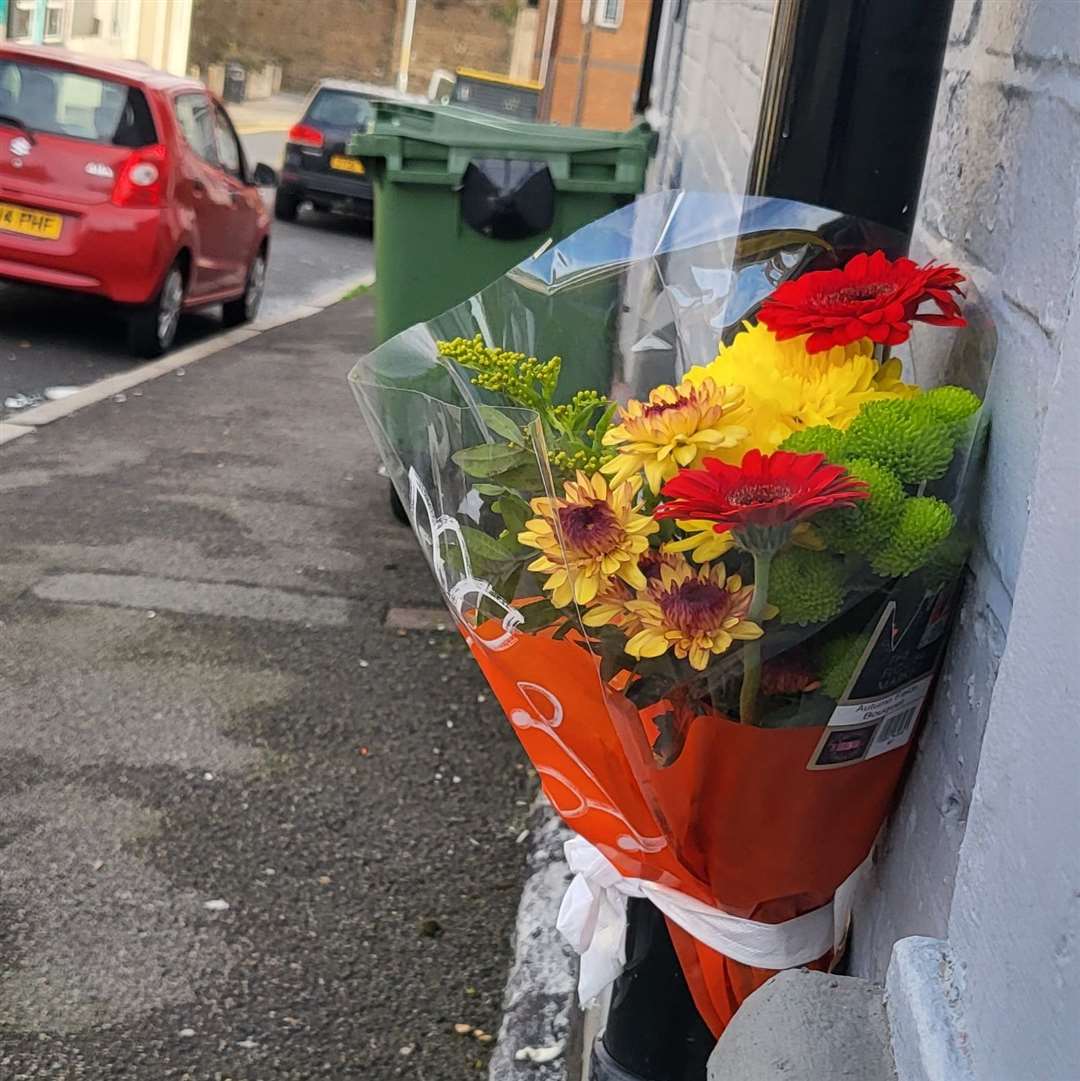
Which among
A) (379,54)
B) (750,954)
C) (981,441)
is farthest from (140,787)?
(379,54)

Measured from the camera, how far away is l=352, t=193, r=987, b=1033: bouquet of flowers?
5.33 feet

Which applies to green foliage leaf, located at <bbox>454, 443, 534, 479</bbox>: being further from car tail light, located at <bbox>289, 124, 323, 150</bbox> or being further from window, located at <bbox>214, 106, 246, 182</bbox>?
car tail light, located at <bbox>289, 124, 323, 150</bbox>

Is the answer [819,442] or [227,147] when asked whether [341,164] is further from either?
[819,442]

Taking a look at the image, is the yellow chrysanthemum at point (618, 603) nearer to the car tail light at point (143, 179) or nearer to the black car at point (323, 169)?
the car tail light at point (143, 179)

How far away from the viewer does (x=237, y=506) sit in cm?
639

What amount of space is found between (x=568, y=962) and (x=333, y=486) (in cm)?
402

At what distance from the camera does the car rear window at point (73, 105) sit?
9.05 m

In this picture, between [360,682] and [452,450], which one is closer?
[452,450]

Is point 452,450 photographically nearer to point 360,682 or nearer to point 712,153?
point 360,682

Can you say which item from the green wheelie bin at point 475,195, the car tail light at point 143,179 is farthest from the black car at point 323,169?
the green wheelie bin at point 475,195

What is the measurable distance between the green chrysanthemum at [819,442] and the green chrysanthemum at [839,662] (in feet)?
0.65

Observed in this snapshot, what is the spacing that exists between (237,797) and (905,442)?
2549mm

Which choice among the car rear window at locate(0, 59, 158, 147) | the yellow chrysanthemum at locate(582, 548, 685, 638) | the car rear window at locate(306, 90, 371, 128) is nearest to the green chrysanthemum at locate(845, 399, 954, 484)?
the yellow chrysanthemum at locate(582, 548, 685, 638)

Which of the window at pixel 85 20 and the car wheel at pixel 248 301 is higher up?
the window at pixel 85 20
